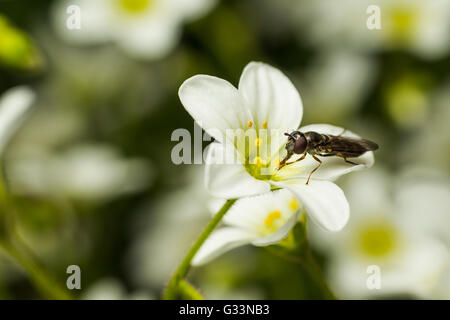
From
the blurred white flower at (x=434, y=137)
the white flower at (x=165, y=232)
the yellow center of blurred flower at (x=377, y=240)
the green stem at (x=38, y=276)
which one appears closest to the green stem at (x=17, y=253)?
the green stem at (x=38, y=276)

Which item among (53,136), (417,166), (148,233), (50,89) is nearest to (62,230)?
(148,233)

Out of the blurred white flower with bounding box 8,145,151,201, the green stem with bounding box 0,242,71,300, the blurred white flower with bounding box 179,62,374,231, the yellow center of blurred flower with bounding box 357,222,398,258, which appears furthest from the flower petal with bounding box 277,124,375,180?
the blurred white flower with bounding box 8,145,151,201

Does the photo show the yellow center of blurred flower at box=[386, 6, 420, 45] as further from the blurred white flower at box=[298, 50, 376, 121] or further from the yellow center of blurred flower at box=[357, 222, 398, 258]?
the yellow center of blurred flower at box=[357, 222, 398, 258]

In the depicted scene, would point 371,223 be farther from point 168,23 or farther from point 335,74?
point 168,23

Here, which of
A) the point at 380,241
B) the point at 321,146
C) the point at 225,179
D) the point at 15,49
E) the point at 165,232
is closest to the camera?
the point at 225,179

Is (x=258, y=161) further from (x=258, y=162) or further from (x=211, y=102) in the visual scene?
(x=211, y=102)

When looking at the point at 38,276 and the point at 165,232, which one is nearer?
the point at 38,276

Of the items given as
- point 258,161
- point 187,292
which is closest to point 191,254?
point 187,292

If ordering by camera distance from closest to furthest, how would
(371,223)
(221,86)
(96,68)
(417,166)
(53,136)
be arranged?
(221,86), (371,223), (417,166), (53,136), (96,68)
